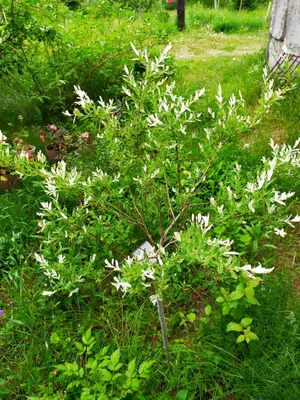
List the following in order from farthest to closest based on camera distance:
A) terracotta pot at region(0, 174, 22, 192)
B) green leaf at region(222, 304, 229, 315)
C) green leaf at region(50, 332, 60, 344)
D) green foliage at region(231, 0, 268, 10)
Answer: green foliage at region(231, 0, 268, 10) < terracotta pot at region(0, 174, 22, 192) < green leaf at region(50, 332, 60, 344) < green leaf at region(222, 304, 229, 315)

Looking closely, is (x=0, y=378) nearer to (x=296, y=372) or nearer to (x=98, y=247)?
(x=98, y=247)

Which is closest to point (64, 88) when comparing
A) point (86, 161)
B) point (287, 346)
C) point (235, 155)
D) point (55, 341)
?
point (86, 161)

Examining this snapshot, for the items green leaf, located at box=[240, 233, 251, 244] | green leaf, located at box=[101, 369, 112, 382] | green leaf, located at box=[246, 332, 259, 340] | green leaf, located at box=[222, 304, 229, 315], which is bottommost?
green leaf, located at box=[101, 369, 112, 382]

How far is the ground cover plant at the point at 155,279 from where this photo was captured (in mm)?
1528

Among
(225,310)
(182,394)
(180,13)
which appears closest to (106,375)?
(182,394)

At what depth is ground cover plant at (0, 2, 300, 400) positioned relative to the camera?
153 centimetres

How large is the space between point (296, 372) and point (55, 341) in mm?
1191

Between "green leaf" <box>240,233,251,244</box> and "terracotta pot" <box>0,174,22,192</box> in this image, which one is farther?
"terracotta pot" <box>0,174,22,192</box>

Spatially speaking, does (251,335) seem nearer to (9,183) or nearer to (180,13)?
(9,183)

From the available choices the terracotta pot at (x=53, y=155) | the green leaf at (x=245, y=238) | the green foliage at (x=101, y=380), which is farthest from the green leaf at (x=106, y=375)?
the terracotta pot at (x=53, y=155)

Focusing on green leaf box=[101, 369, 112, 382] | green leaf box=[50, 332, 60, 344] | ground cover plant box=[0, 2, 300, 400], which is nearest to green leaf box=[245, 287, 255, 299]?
ground cover plant box=[0, 2, 300, 400]

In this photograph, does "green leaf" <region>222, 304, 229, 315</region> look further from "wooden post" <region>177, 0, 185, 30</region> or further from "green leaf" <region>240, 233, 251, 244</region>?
"wooden post" <region>177, 0, 185, 30</region>

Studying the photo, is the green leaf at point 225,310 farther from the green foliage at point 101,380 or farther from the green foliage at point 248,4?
the green foliage at point 248,4

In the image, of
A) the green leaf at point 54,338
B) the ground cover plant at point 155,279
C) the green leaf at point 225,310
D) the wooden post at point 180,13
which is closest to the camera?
the ground cover plant at point 155,279
